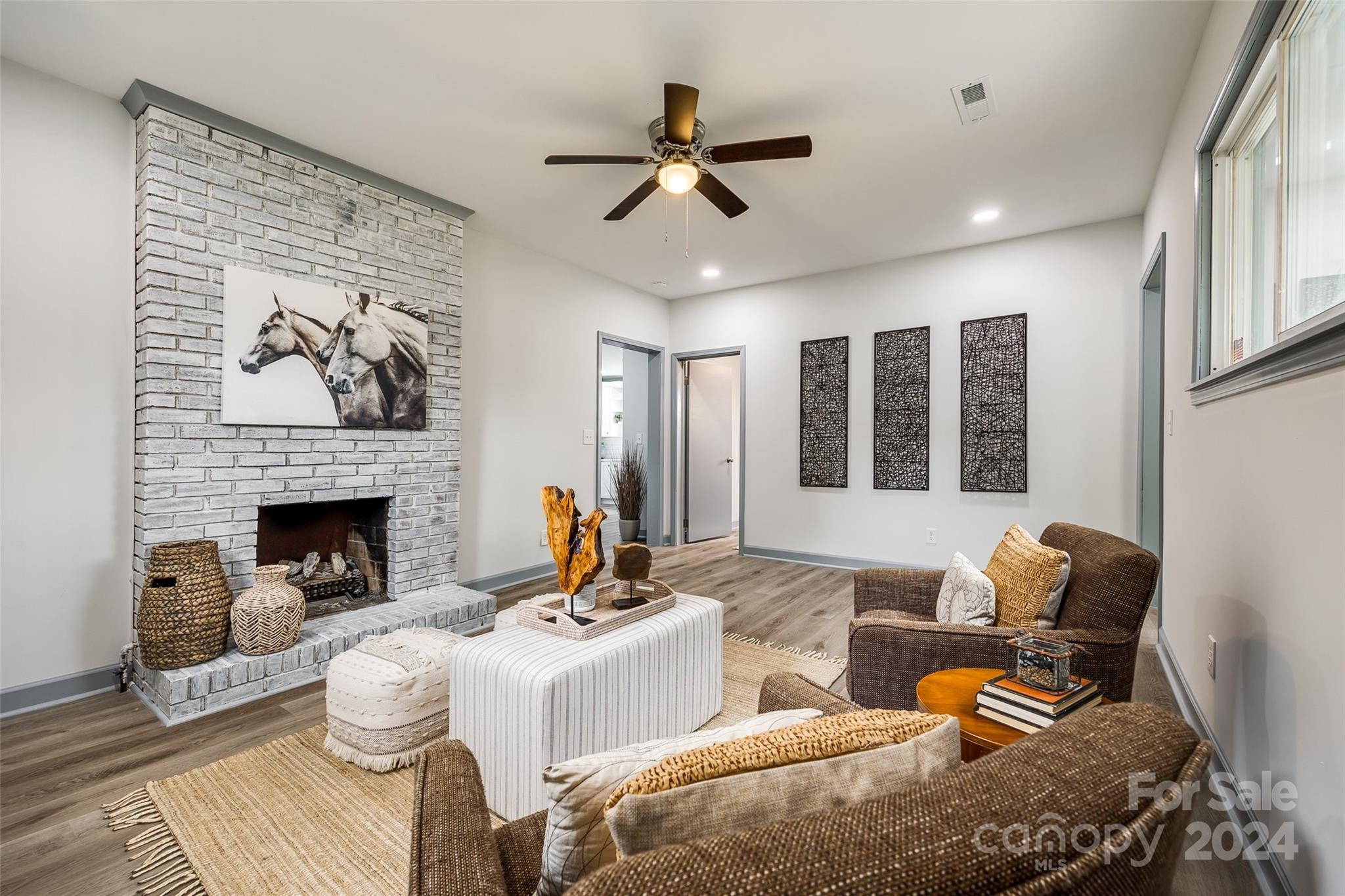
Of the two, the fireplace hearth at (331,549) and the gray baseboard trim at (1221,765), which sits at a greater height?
the fireplace hearth at (331,549)

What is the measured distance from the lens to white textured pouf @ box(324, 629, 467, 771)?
195 cm

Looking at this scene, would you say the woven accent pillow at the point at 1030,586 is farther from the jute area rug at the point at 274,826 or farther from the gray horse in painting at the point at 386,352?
the gray horse in painting at the point at 386,352

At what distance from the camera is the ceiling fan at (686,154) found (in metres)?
2.36

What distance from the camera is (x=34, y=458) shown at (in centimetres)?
241

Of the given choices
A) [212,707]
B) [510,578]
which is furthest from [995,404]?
[212,707]

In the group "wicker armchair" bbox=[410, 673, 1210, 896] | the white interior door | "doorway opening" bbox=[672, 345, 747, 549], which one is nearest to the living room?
"wicker armchair" bbox=[410, 673, 1210, 896]

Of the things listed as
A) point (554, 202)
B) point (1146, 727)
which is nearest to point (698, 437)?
point (554, 202)

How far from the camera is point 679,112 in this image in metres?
2.34

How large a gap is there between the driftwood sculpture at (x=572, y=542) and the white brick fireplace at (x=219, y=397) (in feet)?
5.22

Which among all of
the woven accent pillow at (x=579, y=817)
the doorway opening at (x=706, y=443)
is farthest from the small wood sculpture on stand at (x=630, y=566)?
the doorway opening at (x=706, y=443)

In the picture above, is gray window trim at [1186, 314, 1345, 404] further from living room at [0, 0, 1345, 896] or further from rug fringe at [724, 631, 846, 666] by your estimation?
rug fringe at [724, 631, 846, 666]

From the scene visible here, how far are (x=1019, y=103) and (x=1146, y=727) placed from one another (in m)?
2.95

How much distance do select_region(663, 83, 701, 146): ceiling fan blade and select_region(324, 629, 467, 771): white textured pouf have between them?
2142 millimetres

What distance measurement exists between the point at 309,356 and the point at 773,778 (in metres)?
3.29
